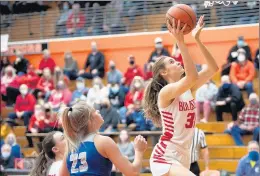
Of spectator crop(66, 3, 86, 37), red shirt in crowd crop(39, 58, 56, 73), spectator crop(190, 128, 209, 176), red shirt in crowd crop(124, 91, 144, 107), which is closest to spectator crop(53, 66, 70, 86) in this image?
red shirt in crowd crop(39, 58, 56, 73)

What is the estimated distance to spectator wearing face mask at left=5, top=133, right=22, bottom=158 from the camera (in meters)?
14.3

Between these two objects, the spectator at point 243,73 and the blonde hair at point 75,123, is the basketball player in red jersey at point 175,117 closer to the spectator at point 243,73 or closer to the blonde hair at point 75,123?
the blonde hair at point 75,123

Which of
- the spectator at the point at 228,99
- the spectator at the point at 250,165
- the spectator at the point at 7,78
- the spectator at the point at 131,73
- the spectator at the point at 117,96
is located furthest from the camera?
the spectator at the point at 7,78

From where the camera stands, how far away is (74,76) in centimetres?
1744

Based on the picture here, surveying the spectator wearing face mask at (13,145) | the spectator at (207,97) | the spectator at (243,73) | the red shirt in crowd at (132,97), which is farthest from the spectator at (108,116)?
the spectator at (243,73)

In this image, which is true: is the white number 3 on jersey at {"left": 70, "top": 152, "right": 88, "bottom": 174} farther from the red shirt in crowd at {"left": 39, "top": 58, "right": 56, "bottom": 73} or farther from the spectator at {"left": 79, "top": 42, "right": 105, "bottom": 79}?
the red shirt in crowd at {"left": 39, "top": 58, "right": 56, "bottom": 73}

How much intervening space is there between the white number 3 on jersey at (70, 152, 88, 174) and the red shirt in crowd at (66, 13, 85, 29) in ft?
44.7

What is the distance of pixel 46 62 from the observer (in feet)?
58.5

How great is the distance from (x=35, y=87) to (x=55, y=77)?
1.83 feet

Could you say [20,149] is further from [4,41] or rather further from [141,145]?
[141,145]

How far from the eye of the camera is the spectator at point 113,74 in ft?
52.8

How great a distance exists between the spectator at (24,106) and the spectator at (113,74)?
74.4 inches

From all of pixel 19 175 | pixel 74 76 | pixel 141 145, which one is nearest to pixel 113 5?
pixel 74 76

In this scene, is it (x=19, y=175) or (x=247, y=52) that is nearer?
(x=19, y=175)
